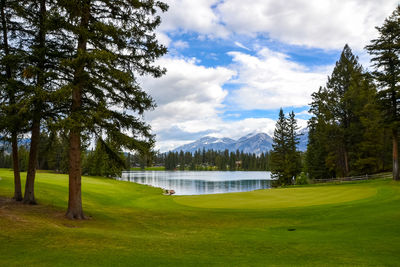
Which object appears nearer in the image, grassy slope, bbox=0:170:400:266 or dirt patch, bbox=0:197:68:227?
grassy slope, bbox=0:170:400:266

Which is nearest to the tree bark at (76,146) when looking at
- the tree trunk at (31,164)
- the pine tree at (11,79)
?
the pine tree at (11,79)

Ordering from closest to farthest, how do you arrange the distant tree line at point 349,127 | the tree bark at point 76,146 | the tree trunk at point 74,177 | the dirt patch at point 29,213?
1. the dirt patch at point 29,213
2. the tree bark at point 76,146
3. the tree trunk at point 74,177
4. the distant tree line at point 349,127

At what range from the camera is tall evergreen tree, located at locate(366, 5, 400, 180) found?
29.2 meters

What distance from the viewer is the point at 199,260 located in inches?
287

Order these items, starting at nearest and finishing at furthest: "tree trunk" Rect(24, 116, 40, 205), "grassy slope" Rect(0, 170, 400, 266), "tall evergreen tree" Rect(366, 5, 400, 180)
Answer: "grassy slope" Rect(0, 170, 400, 266), "tree trunk" Rect(24, 116, 40, 205), "tall evergreen tree" Rect(366, 5, 400, 180)

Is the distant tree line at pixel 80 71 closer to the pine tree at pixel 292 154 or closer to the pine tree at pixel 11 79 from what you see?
the pine tree at pixel 11 79

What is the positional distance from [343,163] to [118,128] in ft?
147

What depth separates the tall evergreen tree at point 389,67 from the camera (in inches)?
1152

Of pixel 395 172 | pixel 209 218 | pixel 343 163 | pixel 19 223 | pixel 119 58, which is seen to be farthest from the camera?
Answer: pixel 343 163

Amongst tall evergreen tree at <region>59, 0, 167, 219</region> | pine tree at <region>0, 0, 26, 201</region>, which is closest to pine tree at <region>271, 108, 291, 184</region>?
tall evergreen tree at <region>59, 0, 167, 219</region>

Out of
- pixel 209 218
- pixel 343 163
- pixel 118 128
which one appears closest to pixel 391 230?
pixel 209 218

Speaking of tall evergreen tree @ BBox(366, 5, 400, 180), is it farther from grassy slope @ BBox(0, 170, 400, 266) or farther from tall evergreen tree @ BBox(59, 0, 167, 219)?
tall evergreen tree @ BBox(59, 0, 167, 219)

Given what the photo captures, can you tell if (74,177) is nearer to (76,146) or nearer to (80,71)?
(76,146)

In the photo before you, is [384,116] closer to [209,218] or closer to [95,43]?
[209,218]
